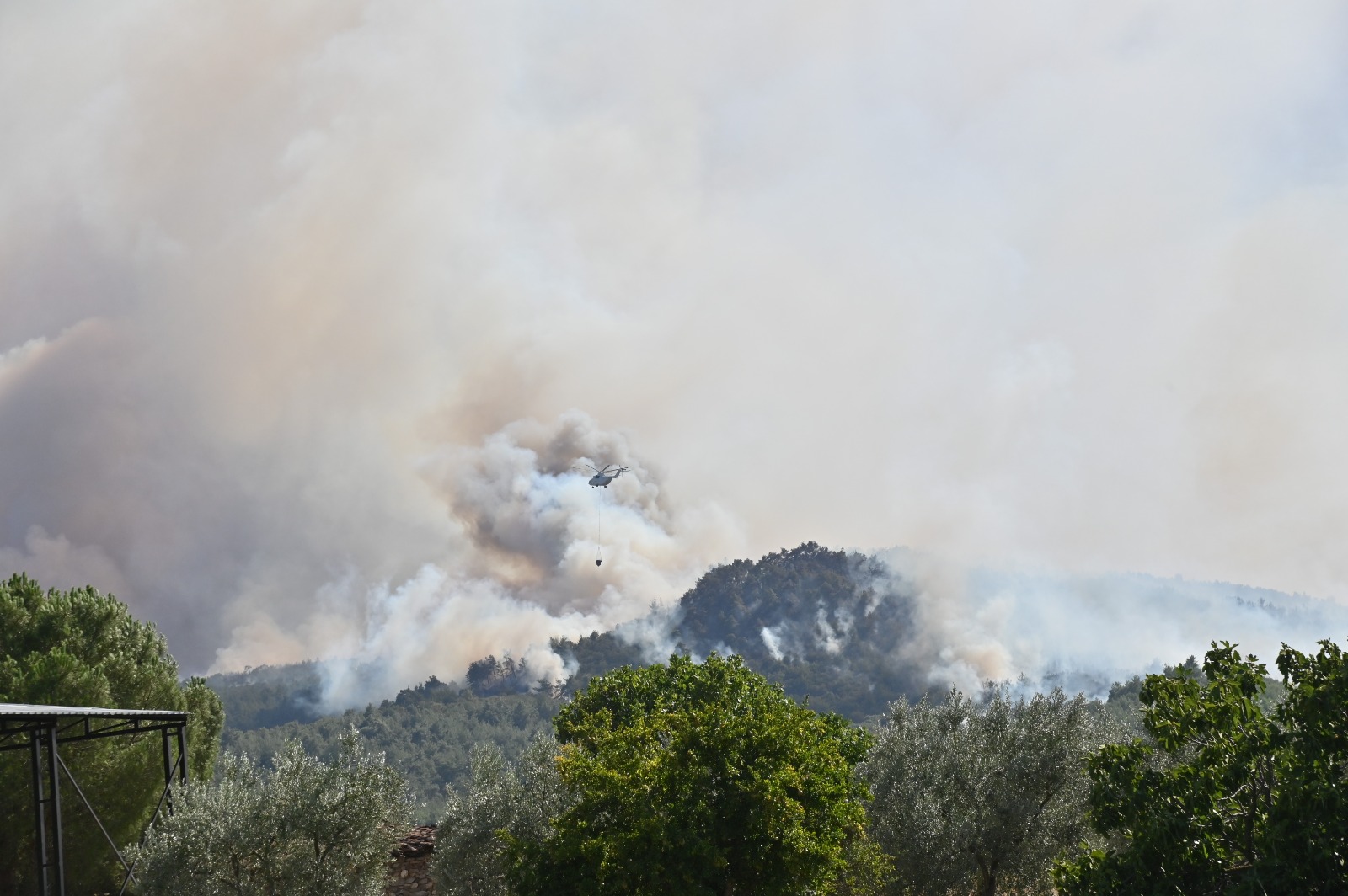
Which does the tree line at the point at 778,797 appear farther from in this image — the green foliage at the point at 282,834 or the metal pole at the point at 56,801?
the metal pole at the point at 56,801

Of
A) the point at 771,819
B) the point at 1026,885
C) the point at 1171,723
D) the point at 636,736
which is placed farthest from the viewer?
the point at 1026,885

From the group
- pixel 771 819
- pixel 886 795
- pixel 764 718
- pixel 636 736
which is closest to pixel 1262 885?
pixel 771 819

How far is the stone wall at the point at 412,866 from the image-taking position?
4206 cm

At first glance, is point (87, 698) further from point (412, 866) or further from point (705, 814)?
point (705, 814)

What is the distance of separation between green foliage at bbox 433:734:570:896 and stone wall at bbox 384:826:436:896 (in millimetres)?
5633

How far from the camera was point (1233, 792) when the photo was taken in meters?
19.5

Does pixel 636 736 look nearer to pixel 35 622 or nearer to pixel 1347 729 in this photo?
pixel 1347 729

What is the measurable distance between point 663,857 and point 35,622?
33.4 meters

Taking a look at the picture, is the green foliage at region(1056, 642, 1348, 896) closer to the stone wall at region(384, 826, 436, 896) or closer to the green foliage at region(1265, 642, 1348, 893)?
the green foliage at region(1265, 642, 1348, 893)

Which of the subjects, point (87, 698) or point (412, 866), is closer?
point (87, 698)

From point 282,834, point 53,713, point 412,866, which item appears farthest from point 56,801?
point 412,866

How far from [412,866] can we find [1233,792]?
35922 mm

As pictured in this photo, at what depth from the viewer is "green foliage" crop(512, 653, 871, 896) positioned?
29.1 metres

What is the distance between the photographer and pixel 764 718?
1256 inches
